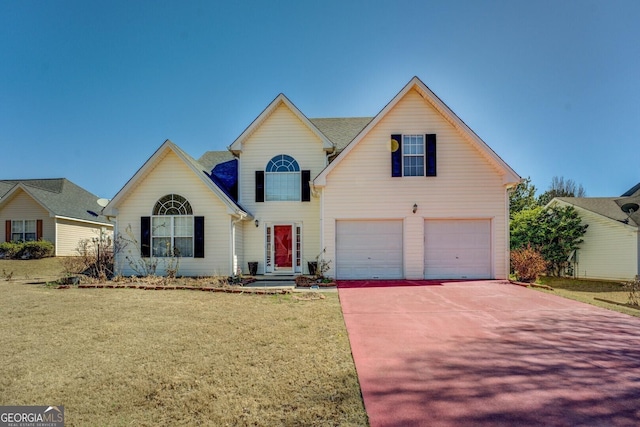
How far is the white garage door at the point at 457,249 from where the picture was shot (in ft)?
42.3

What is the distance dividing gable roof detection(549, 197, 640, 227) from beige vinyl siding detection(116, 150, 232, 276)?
19132mm

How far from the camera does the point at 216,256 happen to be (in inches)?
541

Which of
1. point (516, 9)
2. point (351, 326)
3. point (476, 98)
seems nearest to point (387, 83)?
point (476, 98)

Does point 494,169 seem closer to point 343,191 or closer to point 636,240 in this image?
point 343,191

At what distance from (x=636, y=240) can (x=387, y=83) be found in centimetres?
1394

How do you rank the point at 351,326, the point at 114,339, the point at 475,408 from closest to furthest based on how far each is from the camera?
1. the point at 475,408
2. the point at 114,339
3. the point at 351,326

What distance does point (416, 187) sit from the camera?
13.0 metres

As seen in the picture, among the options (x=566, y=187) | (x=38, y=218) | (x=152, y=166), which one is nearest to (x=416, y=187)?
(x=152, y=166)

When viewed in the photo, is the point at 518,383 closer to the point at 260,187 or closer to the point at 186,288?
the point at 186,288

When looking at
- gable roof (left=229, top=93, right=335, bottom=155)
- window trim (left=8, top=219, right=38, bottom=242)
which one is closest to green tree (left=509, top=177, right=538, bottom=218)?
gable roof (left=229, top=93, right=335, bottom=155)

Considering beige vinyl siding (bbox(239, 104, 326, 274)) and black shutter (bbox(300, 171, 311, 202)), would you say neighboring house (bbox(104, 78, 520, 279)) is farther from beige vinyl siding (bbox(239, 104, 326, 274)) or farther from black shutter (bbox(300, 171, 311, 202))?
black shutter (bbox(300, 171, 311, 202))

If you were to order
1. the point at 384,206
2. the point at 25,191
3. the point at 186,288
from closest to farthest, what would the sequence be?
the point at 186,288 < the point at 384,206 < the point at 25,191

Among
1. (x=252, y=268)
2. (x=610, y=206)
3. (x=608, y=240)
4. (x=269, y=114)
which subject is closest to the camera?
(x=252, y=268)

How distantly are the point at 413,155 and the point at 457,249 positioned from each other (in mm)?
3965
